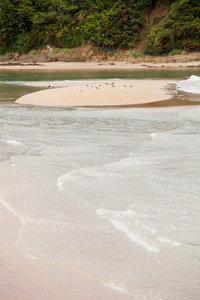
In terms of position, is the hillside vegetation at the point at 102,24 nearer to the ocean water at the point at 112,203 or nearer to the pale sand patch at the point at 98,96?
the pale sand patch at the point at 98,96

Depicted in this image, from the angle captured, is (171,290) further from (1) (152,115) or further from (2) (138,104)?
(2) (138,104)

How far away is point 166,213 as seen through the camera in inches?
134

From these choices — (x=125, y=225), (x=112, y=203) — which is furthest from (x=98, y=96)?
(x=125, y=225)

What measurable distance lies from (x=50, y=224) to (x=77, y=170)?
154 cm

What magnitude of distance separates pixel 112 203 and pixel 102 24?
39294 millimetres

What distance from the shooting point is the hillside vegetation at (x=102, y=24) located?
120 feet

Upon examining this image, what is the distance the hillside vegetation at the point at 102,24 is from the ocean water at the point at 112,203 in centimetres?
3100

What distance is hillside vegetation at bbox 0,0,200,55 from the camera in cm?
3653

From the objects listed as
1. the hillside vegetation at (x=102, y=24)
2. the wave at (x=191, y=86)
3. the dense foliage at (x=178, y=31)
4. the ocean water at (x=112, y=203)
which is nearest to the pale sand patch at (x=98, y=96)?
the wave at (x=191, y=86)

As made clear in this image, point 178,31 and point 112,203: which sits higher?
point 112,203

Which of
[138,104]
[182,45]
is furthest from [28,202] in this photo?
[182,45]

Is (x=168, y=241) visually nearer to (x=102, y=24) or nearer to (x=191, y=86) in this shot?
(x=191, y=86)

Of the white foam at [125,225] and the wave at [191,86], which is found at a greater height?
the white foam at [125,225]

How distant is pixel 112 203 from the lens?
3.66 metres
